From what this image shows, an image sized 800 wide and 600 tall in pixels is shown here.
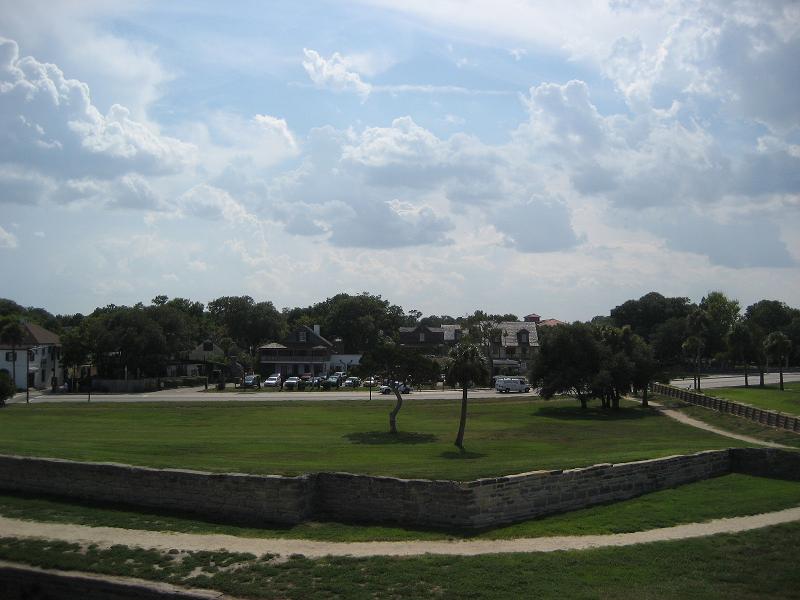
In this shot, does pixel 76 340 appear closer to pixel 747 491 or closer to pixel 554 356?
pixel 554 356

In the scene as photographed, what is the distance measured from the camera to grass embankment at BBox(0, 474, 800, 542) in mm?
16609

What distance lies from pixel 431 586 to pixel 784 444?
2612 centimetres

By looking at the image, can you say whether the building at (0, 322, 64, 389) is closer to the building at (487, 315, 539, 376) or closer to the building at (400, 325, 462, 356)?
the building at (400, 325, 462, 356)

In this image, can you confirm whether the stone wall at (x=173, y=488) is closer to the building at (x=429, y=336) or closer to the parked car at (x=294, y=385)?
the parked car at (x=294, y=385)

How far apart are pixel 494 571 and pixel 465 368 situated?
752 inches

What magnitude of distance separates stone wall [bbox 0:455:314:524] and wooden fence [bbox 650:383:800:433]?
28.3 meters

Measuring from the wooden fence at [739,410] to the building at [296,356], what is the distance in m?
50.4

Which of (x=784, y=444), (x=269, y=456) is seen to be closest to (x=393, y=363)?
(x=269, y=456)

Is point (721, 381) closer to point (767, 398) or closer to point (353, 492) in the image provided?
point (767, 398)

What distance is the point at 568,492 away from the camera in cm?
1845

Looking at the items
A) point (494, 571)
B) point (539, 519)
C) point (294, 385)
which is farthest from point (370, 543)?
point (294, 385)

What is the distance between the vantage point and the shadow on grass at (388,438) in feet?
112

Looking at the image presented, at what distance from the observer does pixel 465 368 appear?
108 feet

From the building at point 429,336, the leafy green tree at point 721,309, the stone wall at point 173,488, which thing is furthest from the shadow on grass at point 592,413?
the leafy green tree at point 721,309
